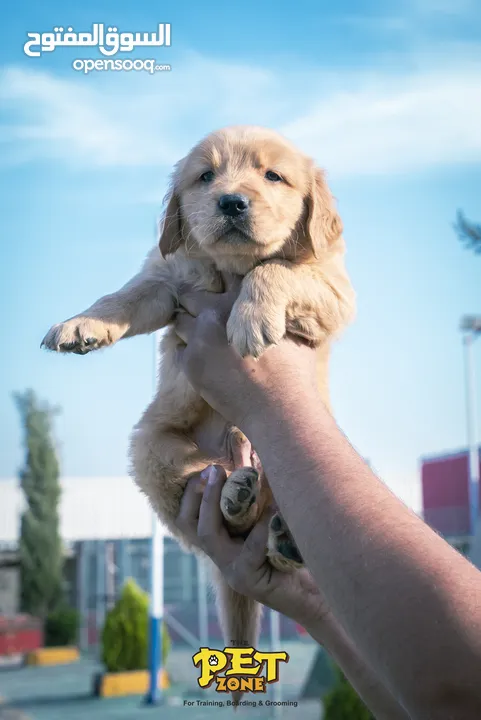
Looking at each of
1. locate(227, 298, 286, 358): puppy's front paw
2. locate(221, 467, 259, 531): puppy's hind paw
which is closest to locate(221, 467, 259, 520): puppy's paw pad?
locate(221, 467, 259, 531): puppy's hind paw

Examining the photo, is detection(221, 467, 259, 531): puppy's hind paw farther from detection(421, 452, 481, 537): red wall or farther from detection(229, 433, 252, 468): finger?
detection(421, 452, 481, 537): red wall

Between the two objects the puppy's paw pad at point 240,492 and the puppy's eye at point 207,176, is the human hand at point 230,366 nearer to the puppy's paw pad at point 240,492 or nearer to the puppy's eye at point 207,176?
the puppy's paw pad at point 240,492

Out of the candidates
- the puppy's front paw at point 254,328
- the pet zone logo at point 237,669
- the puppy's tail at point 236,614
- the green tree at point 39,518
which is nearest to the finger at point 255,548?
the puppy's tail at point 236,614

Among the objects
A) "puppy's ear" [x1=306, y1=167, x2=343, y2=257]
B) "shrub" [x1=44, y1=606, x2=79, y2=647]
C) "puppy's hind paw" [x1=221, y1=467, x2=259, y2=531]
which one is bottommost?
"shrub" [x1=44, y1=606, x2=79, y2=647]

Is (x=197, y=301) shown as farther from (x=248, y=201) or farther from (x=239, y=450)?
(x=239, y=450)

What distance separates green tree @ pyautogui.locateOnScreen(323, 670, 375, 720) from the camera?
7.71 meters

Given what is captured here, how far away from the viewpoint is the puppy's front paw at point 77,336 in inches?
89.0

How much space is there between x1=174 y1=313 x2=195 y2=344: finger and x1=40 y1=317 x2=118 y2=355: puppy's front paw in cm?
24

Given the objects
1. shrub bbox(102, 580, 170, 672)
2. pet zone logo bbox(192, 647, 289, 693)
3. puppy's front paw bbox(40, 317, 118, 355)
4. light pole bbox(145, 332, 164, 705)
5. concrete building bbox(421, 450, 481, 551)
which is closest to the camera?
puppy's front paw bbox(40, 317, 118, 355)

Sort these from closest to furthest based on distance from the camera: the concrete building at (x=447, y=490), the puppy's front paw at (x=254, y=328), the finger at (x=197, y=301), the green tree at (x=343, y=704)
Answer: the puppy's front paw at (x=254, y=328)
the finger at (x=197, y=301)
the green tree at (x=343, y=704)
the concrete building at (x=447, y=490)

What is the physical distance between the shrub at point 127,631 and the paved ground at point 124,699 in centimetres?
80

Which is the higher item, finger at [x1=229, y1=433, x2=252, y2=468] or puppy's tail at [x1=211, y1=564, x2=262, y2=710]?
finger at [x1=229, y1=433, x2=252, y2=468]

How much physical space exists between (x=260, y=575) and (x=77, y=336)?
0.87 meters

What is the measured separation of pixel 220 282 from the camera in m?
2.65
